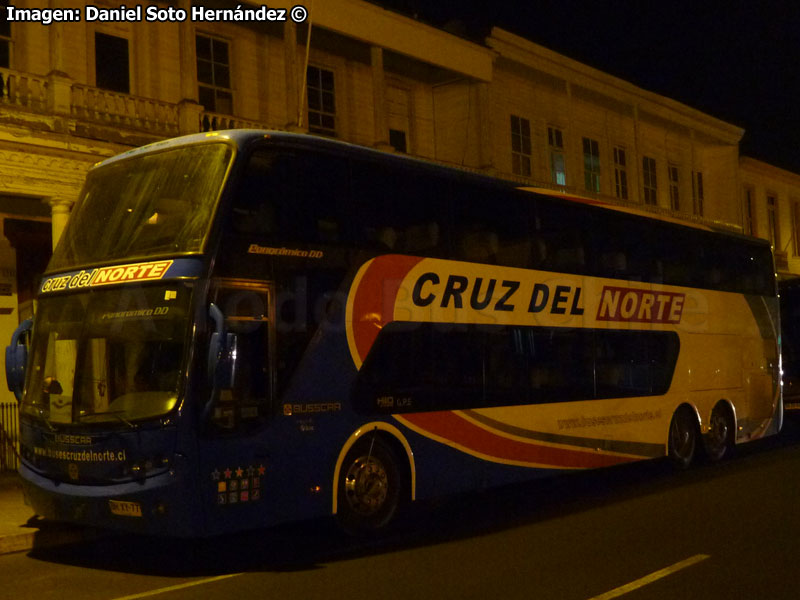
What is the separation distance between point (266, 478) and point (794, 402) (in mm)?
17139

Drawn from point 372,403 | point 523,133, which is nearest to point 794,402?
point 523,133

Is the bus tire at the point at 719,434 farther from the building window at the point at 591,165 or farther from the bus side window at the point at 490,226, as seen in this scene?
the building window at the point at 591,165

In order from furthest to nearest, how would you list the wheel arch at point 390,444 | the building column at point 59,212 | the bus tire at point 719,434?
the bus tire at point 719,434 → the building column at point 59,212 → the wheel arch at point 390,444

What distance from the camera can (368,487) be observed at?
31.4 feet

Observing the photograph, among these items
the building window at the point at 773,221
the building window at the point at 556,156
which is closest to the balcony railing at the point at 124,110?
the building window at the point at 556,156

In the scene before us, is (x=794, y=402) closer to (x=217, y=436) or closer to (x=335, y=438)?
(x=335, y=438)

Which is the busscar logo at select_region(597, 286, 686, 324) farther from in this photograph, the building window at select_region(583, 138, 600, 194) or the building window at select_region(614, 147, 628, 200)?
the building window at select_region(614, 147, 628, 200)

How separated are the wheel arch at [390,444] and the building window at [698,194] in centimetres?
2469

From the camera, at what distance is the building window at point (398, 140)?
74.3ft

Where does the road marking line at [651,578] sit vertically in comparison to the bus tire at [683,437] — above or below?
below

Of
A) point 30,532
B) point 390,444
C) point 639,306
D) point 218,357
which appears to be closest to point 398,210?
point 390,444

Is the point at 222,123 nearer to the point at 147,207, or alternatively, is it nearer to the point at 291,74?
the point at 291,74

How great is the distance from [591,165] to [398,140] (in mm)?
7726

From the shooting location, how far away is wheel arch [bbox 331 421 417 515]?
29.9 feet
